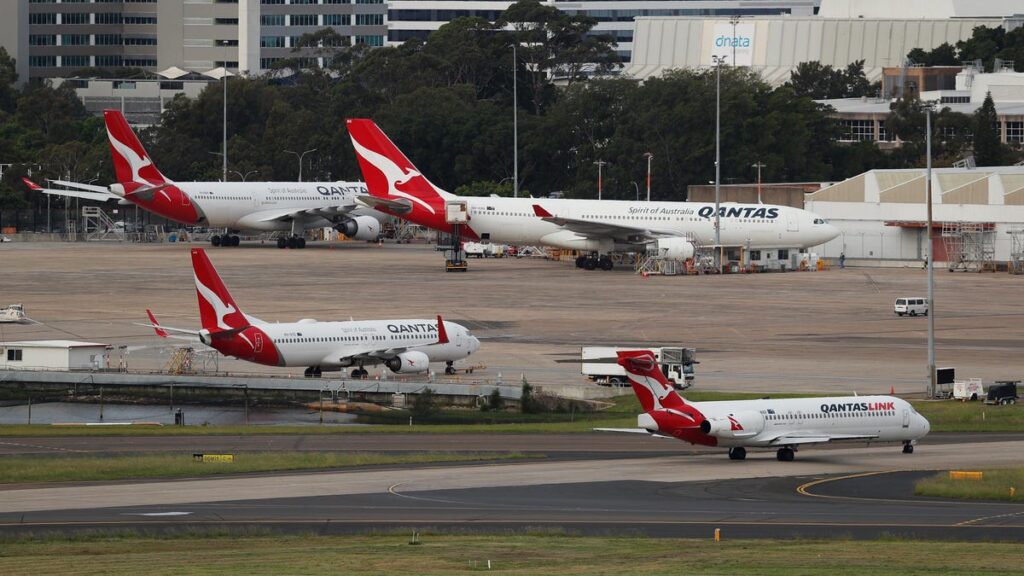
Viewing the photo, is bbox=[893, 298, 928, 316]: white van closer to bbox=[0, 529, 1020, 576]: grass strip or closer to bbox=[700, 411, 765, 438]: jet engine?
bbox=[700, 411, 765, 438]: jet engine

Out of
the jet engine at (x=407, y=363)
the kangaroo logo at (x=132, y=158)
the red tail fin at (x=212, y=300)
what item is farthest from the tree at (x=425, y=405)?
the kangaroo logo at (x=132, y=158)

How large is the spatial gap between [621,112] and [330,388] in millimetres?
109912

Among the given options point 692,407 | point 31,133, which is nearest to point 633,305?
point 692,407

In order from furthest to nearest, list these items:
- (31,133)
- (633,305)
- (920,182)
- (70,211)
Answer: (31,133)
(70,211)
(920,182)
(633,305)

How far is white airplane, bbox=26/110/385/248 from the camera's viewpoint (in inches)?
4838

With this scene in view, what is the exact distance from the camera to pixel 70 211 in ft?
550

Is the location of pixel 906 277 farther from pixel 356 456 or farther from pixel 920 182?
pixel 356 456

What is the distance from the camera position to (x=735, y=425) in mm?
48250

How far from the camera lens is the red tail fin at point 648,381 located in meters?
47.5

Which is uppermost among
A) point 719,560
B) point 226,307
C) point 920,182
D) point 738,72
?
point 738,72

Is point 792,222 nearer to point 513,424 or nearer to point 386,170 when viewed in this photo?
point 386,170

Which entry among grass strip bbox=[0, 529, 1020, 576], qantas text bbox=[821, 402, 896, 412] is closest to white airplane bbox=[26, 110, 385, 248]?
qantas text bbox=[821, 402, 896, 412]

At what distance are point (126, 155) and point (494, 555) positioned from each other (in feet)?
310

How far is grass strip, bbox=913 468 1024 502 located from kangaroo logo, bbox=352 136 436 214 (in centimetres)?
6978
